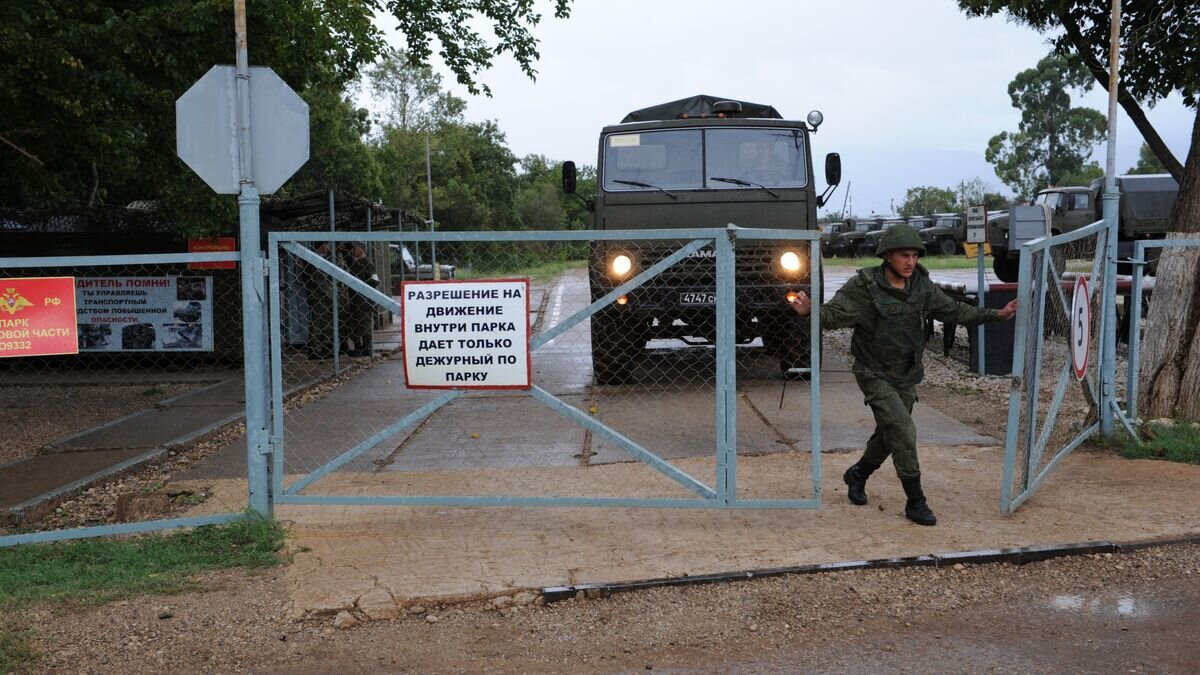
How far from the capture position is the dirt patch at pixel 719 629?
4117mm

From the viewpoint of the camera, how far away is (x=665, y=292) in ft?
31.8

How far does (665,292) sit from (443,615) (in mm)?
5481

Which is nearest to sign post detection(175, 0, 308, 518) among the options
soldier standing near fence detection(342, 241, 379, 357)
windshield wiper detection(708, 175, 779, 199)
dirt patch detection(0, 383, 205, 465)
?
dirt patch detection(0, 383, 205, 465)

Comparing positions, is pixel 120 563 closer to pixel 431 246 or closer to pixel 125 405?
pixel 125 405

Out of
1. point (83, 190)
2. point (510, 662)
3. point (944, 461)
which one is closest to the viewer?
point (510, 662)

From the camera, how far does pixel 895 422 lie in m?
5.62

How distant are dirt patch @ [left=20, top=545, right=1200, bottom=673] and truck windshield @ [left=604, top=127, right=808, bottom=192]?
5.95m

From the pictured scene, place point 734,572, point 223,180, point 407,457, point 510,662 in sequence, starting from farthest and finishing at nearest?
point 407,457
point 223,180
point 734,572
point 510,662

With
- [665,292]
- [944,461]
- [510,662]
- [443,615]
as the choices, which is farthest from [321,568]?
[665,292]

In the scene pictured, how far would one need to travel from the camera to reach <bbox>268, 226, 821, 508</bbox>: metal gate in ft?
18.1

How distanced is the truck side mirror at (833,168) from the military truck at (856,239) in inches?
1240

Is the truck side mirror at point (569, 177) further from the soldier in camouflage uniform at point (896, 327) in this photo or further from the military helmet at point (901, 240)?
the military helmet at point (901, 240)

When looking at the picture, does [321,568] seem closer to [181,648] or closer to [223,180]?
[181,648]

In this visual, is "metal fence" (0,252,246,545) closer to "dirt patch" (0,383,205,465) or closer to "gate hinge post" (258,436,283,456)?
"dirt patch" (0,383,205,465)
